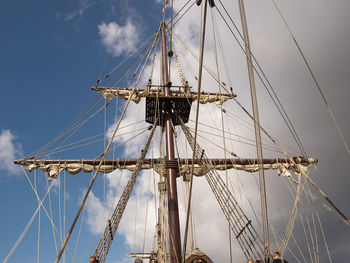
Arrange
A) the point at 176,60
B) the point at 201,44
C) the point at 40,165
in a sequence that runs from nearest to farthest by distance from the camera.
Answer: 1. the point at 201,44
2. the point at 40,165
3. the point at 176,60

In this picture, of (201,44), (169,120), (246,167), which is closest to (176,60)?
(169,120)

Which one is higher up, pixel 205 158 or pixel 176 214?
pixel 205 158

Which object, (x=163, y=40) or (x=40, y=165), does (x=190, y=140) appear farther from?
(x=40, y=165)

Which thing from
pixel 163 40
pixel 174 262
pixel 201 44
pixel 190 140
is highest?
pixel 163 40

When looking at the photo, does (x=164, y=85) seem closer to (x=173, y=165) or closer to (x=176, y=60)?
(x=176, y=60)

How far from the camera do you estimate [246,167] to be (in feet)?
50.6

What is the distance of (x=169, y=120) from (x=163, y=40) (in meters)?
4.91

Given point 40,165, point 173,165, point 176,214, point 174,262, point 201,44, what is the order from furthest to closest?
point 40,165
point 173,165
point 176,214
point 174,262
point 201,44

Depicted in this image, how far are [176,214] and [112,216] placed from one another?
2.95m

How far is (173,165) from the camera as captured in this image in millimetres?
11148

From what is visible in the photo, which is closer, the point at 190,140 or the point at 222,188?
the point at 222,188

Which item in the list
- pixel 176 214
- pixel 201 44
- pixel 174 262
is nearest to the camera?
pixel 201 44

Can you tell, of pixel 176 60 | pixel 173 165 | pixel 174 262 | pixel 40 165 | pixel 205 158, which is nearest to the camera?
pixel 174 262

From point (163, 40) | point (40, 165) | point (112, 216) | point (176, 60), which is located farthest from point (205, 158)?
point (40, 165)
